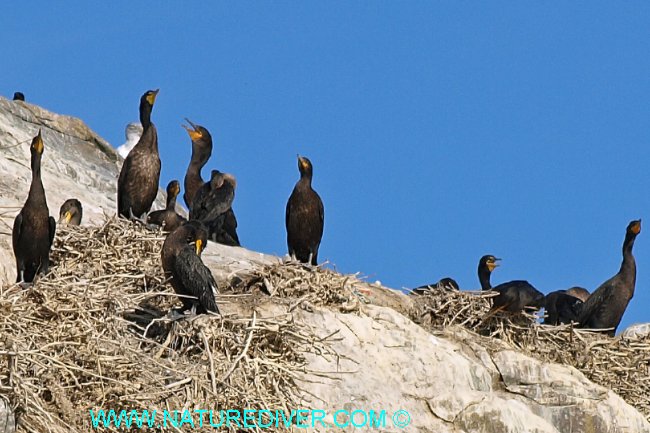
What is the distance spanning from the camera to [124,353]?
1123 cm

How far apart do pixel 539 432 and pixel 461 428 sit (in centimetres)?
76

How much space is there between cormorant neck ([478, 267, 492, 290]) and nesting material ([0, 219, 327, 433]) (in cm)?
451

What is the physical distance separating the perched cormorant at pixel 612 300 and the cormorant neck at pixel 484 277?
39.8 inches

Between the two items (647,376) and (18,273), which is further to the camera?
(647,376)

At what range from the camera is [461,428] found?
1277cm

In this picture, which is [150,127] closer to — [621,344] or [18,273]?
[18,273]

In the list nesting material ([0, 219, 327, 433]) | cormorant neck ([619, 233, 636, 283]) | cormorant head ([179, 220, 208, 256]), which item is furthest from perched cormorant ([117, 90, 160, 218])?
cormorant neck ([619, 233, 636, 283])

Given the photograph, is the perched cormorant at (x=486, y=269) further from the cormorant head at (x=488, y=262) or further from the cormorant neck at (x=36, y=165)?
the cormorant neck at (x=36, y=165)

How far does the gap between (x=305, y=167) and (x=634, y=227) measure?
4.21 m

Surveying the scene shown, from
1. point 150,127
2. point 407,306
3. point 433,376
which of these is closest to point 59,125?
point 150,127

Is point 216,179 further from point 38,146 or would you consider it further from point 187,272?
point 187,272

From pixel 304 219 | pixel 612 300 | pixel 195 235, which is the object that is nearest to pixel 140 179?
pixel 304 219

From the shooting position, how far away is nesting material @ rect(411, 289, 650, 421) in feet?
47.6

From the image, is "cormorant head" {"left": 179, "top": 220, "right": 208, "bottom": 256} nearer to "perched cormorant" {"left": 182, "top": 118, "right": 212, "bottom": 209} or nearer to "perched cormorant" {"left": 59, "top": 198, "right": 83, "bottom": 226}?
"perched cormorant" {"left": 59, "top": 198, "right": 83, "bottom": 226}
